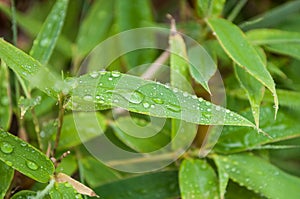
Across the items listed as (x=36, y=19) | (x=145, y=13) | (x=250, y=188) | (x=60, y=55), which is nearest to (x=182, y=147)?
(x=250, y=188)

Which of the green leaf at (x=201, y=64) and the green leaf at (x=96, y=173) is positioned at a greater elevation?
the green leaf at (x=201, y=64)

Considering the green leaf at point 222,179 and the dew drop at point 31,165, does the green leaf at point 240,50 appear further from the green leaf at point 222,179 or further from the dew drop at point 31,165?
the dew drop at point 31,165

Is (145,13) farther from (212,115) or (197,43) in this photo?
(212,115)

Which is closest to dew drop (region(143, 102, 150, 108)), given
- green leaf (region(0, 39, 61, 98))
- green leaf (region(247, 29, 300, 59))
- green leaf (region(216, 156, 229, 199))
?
green leaf (region(0, 39, 61, 98))

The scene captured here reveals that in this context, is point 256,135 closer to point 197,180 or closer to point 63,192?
point 197,180

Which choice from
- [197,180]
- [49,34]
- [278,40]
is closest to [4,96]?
[49,34]

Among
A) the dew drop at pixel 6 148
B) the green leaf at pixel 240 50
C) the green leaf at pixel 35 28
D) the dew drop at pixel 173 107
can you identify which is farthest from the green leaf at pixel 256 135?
the green leaf at pixel 35 28

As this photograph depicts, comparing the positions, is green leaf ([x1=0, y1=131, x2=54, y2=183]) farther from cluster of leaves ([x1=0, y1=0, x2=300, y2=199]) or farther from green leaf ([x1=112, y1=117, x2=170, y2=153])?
green leaf ([x1=112, y1=117, x2=170, y2=153])

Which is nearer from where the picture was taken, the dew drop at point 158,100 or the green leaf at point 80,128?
the dew drop at point 158,100
